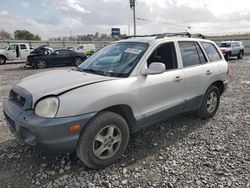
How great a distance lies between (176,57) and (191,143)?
1.46 meters

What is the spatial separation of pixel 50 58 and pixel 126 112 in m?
14.6

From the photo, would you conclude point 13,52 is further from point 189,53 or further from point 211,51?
point 189,53

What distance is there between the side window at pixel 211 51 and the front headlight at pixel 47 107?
10.7ft

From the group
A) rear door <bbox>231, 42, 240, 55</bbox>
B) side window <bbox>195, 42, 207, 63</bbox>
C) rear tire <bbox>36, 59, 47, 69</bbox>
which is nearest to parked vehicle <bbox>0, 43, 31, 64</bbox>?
rear tire <bbox>36, 59, 47, 69</bbox>

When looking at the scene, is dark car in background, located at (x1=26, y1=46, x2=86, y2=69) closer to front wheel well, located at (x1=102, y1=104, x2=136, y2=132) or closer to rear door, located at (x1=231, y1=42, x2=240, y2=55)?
rear door, located at (x1=231, y1=42, x2=240, y2=55)

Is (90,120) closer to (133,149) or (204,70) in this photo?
(133,149)

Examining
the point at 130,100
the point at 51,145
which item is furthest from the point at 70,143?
the point at 130,100

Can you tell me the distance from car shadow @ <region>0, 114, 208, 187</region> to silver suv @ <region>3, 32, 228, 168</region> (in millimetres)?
323

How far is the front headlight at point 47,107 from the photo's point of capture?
253 centimetres

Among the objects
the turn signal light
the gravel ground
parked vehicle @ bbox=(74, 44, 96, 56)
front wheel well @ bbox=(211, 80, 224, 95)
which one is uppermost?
parked vehicle @ bbox=(74, 44, 96, 56)

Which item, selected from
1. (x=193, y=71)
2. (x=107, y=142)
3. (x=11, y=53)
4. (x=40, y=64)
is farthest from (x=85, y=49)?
(x=107, y=142)

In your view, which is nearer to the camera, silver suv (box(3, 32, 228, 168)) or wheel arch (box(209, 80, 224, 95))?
silver suv (box(3, 32, 228, 168))

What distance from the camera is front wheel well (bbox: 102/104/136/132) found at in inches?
119

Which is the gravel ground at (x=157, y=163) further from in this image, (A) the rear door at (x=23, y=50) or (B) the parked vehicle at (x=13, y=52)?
(A) the rear door at (x=23, y=50)
